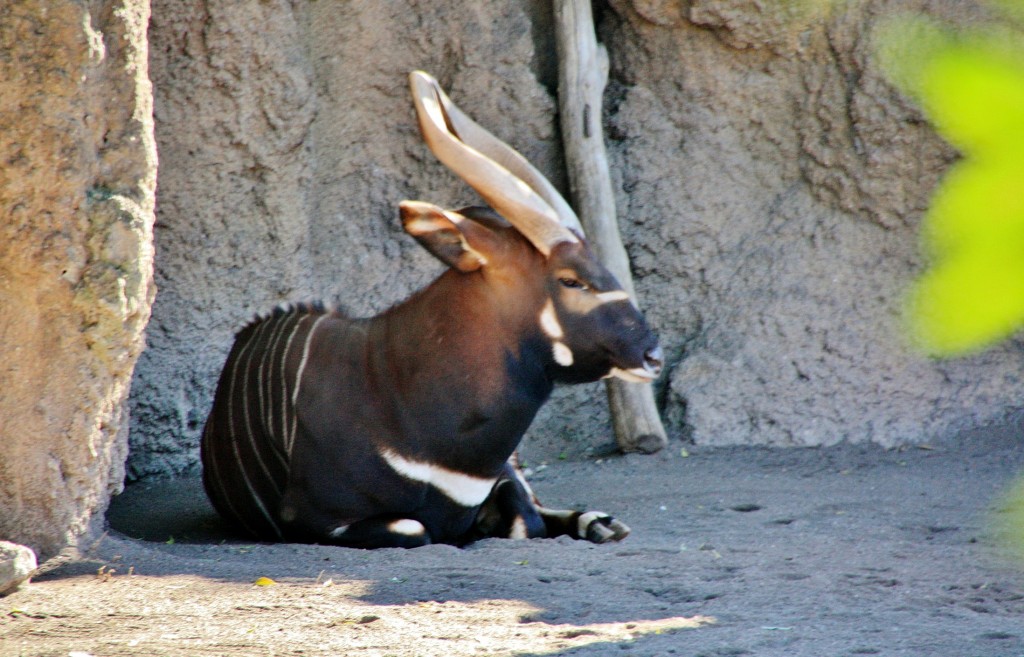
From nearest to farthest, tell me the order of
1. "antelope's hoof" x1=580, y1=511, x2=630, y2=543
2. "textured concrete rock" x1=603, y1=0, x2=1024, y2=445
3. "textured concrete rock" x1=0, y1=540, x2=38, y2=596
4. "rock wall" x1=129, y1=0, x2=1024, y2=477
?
"textured concrete rock" x1=0, y1=540, x2=38, y2=596, "antelope's hoof" x1=580, y1=511, x2=630, y2=543, "rock wall" x1=129, y1=0, x2=1024, y2=477, "textured concrete rock" x1=603, y1=0, x2=1024, y2=445

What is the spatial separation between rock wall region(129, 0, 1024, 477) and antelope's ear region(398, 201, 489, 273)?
5.33ft

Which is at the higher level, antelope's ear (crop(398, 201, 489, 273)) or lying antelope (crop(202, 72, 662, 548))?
antelope's ear (crop(398, 201, 489, 273))

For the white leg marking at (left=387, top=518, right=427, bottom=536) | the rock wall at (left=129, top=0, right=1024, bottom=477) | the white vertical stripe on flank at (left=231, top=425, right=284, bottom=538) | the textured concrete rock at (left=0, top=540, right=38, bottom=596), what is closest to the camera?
the textured concrete rock at (left=0, top=540, right=38, bottom=596)

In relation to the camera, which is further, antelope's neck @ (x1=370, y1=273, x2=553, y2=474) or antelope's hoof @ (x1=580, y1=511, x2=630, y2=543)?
antelope's hoof @ (x1=580, y1=511, x2=630, y2=543)

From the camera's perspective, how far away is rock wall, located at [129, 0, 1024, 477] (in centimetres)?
A: 538

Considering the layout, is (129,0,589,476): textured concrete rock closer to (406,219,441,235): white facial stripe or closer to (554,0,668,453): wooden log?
(554,0,668,453): wooden log

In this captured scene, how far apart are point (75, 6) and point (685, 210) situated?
11.1 ft

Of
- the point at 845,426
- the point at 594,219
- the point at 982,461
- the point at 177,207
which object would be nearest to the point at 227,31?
the point at 177,207

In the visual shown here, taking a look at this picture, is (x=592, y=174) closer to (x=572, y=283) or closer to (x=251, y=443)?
(x=572, y=283)

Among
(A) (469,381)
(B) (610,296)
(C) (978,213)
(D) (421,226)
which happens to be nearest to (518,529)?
(A) (469,381)

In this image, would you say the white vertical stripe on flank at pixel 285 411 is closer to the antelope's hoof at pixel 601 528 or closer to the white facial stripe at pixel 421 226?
the white facial stripe at pixel 421 226

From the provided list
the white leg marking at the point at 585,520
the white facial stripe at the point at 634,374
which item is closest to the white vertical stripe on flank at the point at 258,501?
the white leg marking at the point at 585,520

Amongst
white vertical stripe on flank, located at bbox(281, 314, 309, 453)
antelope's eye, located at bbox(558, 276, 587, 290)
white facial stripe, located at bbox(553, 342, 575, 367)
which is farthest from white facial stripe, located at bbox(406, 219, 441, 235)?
white vertical stripe on flank, located at bbox(281, 314, 309, 453)

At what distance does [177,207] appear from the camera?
17.4 ft
